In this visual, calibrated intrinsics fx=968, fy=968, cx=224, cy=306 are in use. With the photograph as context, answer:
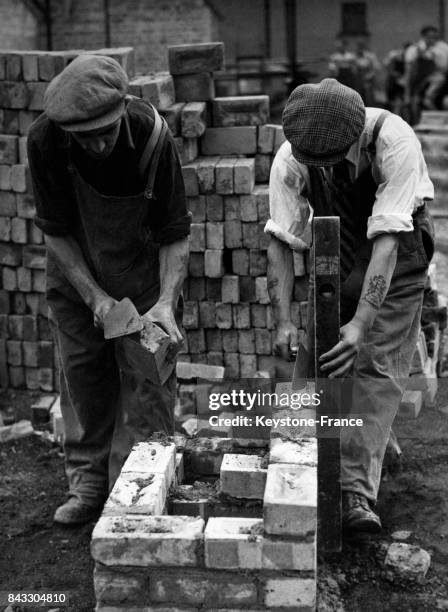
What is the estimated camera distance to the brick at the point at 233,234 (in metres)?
6.45

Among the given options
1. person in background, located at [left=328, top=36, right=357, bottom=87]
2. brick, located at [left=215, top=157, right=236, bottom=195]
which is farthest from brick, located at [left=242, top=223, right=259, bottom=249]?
person in background, located at [left=328, top=36, right=357, bottom=87]

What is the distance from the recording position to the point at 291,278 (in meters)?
4.37

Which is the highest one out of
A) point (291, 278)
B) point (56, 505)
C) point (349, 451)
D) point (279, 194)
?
point (279, 194)

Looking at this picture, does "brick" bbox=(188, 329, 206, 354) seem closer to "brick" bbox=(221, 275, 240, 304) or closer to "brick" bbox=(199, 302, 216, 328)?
"brick" bbox=(199, 302, 216, 328)

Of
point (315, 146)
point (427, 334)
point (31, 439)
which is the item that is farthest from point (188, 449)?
point (427, 334)

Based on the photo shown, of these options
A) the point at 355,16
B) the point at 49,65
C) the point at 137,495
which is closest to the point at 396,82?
the point at 355,16

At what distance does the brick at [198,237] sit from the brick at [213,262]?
0.06 metres

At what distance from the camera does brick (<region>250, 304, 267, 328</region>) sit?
21.6 feet

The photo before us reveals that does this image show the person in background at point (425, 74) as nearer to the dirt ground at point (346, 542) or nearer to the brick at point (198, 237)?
the brick at point (198, 237)

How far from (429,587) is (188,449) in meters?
1.15

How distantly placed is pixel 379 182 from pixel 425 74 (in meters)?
15.2

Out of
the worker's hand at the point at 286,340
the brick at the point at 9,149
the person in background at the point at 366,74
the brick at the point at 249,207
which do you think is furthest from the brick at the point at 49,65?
the person in background at the point at 366,74

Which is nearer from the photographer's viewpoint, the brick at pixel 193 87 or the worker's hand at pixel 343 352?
the worker's hand at pixel 343 352

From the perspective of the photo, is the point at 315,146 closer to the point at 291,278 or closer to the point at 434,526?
the point at 291,278
